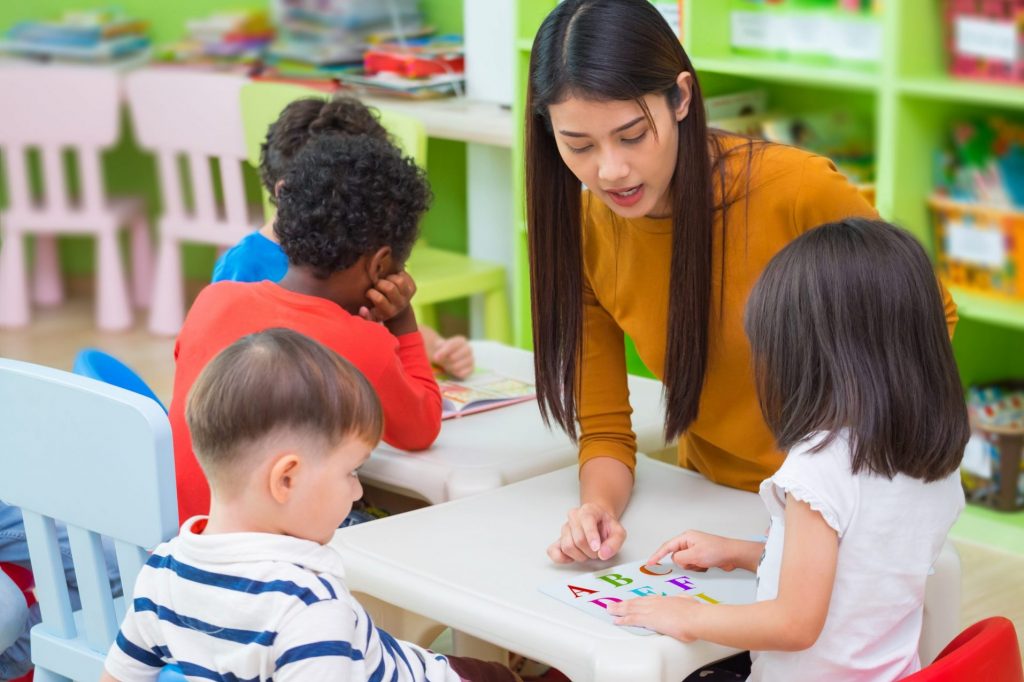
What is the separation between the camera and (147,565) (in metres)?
1.24

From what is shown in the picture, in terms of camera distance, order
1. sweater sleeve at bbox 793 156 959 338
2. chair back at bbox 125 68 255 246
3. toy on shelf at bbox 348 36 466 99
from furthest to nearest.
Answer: chair back at bbox 125 68 255 246 → toy on shelf at bbox 348 36 466 99 → sweater sleeve at bbox 793 156 959 338

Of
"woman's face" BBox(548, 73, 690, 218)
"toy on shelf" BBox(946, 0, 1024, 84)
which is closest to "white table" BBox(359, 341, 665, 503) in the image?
"woman's face" BBox(548, 73, 690, 218)

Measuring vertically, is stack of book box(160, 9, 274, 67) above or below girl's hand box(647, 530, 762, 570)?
above

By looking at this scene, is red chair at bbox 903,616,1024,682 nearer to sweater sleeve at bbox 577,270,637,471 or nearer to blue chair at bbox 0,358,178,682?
sweater sleeve at bbox 577,270,637,471

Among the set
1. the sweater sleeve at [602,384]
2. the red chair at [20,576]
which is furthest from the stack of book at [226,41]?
the sweater sleeve at [602,384]

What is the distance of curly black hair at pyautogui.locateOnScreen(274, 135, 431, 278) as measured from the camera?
1.77 meters

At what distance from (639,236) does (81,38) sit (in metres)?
3.23

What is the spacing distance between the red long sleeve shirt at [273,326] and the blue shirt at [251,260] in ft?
1.08

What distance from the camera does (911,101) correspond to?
2566mm

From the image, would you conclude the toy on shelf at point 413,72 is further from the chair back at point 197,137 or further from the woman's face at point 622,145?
the woman's face at point 622,145

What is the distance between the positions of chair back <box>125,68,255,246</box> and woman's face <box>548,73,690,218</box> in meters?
2.60

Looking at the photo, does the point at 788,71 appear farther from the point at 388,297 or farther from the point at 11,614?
the point at 11,614

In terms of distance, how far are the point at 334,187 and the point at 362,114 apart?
0.52 metres

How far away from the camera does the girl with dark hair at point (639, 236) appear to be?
1489 millimetres
